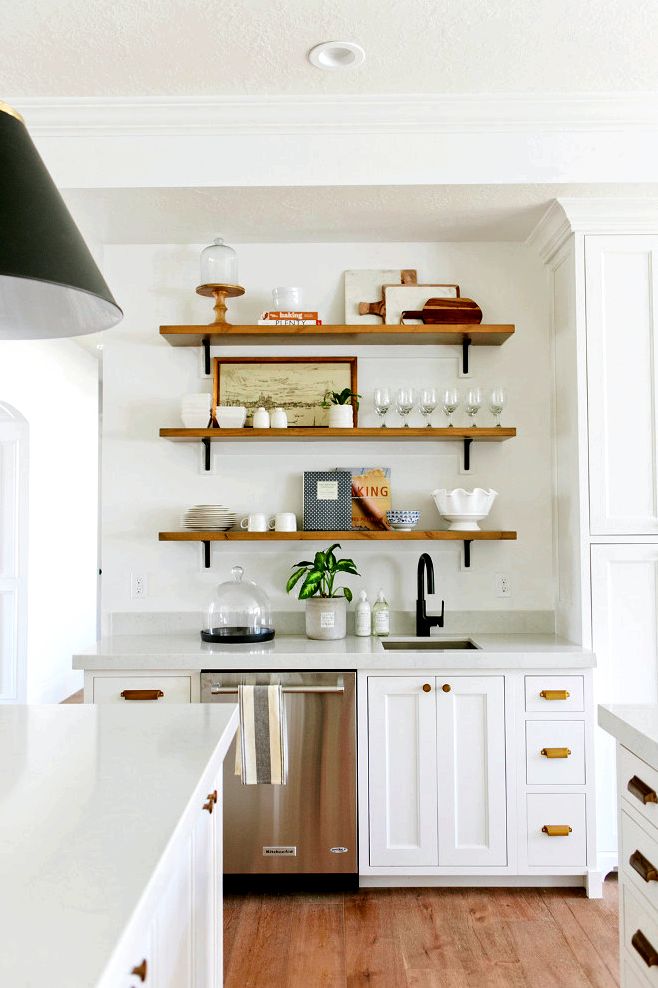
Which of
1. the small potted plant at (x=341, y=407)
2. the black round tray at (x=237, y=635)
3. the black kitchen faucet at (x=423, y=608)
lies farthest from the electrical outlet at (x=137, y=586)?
the black kitchen faucet at (x=423, y=608)

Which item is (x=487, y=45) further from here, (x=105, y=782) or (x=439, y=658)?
(x=105, y=782)

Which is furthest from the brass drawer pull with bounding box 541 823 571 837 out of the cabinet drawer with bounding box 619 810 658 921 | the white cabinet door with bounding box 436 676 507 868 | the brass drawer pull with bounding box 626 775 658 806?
the brass drawer pull with bounding box 626 775 658 806

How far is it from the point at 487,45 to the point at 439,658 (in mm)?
2104

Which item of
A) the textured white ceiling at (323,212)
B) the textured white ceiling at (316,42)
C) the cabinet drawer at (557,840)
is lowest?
the cabinet drawer at (557,840)

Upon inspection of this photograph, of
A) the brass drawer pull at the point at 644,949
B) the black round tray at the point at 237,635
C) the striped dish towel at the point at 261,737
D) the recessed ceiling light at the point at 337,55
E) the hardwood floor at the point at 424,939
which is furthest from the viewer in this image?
the black round tray at the point at 237,635

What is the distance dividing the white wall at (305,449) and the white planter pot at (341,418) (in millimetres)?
222

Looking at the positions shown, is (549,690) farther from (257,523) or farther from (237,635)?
(257,523)

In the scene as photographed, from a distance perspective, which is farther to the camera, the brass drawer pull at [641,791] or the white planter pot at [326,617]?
the white planter pot at [326,617]

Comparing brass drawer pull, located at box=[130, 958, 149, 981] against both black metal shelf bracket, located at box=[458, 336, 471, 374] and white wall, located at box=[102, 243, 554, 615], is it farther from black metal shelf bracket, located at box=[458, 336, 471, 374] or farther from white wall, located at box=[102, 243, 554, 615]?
black metal shelf bracket, located at box=[458, 336, 471, 374]

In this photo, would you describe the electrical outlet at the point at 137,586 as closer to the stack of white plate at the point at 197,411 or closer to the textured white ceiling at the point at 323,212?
the stack of white plate at the point at 197,411

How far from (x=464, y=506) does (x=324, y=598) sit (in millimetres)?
695

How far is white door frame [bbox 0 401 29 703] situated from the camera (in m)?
5.57

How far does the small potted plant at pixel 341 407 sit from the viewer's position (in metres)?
3.34

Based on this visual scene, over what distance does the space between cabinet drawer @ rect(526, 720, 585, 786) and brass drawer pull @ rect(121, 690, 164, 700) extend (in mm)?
1383
